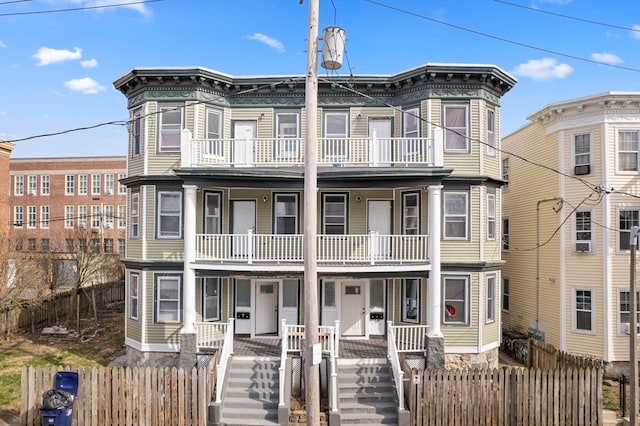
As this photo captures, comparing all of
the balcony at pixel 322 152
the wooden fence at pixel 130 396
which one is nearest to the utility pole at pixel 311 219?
the wooden fence at pixel 130 396

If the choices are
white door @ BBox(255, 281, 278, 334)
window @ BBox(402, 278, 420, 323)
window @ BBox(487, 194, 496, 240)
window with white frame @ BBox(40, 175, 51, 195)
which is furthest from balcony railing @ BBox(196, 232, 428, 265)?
window with white frame @ BBox(40, 175, 51, 195)

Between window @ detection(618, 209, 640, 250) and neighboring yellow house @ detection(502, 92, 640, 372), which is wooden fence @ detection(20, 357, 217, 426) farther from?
window @ detection(618, 209, 640, 250)

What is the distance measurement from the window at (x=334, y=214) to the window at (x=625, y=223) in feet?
33.0

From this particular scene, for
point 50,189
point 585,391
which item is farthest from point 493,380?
point 50,189

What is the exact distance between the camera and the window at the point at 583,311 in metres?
16.1

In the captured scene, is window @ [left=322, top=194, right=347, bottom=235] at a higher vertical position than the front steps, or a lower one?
higher

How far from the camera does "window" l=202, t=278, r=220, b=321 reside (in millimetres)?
15438

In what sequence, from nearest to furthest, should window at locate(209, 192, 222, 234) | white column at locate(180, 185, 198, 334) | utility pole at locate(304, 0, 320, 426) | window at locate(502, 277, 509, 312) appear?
1. utility pole at locate(304, 0, 320, 426)
2. white column at locate(180, 185, 198, 334)
3. window at locate(209, 192, 222, 234)
4. window at locate(502, 277, 509, 312)

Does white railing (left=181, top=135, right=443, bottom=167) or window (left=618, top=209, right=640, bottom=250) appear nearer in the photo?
white railing (left=181, top=135, right=443, bottom=167)

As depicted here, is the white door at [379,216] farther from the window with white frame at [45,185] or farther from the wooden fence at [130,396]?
the window with white frame at [45,185]

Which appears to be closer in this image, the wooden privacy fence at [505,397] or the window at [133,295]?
the wooden privacy fence at [505,397]

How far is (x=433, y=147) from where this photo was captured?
559 inches

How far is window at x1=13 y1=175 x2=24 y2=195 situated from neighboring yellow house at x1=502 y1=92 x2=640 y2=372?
47183mm

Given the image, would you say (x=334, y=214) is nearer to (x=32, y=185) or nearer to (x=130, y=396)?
(x=130, y=396)
